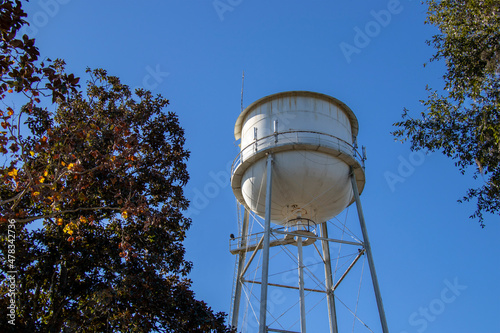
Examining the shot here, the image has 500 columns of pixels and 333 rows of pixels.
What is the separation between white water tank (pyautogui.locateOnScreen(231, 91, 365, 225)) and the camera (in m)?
15.6

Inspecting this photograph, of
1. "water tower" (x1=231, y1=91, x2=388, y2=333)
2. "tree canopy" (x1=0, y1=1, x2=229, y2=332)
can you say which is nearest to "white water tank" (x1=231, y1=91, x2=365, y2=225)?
"water tower" (x1=231, y1=91, x2=388, y2=333)

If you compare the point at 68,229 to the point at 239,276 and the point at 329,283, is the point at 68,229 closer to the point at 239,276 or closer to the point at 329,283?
the point at 239,276

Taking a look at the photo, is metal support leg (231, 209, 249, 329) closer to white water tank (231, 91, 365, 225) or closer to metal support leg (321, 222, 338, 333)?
white water tank (231, 91, 365, 225)

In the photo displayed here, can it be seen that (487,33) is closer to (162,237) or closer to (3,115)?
(162,237)

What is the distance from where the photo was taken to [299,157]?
15562 mm

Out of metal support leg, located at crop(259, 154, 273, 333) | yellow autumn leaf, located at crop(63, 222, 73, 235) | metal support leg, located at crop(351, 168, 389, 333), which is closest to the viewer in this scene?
yellow autumn leaf, located at crop(63, 222, 73, 235)

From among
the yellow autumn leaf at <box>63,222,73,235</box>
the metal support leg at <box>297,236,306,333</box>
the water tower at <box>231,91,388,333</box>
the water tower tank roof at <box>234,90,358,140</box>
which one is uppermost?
the water tower tank roof at <box>234,90,358,140</box>

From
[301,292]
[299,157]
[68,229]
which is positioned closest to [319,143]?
[299,157]

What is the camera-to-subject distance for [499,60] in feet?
35.5

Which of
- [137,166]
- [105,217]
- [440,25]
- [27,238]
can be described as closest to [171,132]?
[137,166]

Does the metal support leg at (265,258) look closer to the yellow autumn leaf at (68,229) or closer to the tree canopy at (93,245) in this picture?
the tree canopy at (93,245)

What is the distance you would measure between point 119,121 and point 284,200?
709 cm

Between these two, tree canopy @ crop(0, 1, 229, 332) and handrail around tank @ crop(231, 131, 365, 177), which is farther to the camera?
handrail around tank @ crop(231, 131, 365, 177)

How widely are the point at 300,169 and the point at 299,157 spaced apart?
1.34ft
